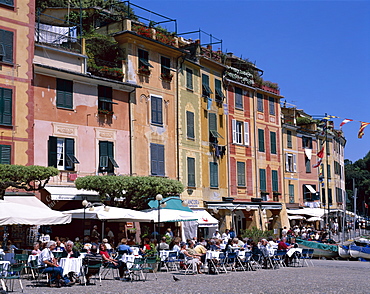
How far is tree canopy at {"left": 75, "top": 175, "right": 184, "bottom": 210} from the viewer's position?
24.7 meters

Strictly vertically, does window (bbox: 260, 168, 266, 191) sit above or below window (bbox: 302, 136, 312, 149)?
below

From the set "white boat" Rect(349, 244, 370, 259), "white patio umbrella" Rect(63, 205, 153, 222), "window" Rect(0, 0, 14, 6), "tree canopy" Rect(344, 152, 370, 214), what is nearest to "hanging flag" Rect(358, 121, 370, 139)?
"white boat" Rect(349, 244, 370, 259)

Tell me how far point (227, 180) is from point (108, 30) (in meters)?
12.5

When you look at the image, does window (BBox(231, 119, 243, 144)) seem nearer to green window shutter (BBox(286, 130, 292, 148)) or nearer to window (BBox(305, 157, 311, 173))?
green window shutter (BBox(286, 130, 292, 148))

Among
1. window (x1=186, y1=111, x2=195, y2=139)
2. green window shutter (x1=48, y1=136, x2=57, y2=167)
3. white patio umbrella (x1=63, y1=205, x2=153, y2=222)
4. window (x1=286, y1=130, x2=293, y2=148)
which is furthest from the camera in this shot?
window (x1=286, y1=130, x2=293, y2=148)

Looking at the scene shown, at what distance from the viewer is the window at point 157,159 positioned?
101 ft

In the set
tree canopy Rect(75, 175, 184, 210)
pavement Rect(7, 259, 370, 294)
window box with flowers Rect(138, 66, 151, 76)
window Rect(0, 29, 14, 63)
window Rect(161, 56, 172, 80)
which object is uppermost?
window Rect(161, 56, 172, 80)

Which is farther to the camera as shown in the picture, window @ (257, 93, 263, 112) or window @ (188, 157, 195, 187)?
window @ (257, 93, 263, 112)

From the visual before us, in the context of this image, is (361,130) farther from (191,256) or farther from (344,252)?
(191,256)

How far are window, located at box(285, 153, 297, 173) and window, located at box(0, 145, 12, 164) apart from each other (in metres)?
28.4

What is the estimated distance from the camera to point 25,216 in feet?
56.4

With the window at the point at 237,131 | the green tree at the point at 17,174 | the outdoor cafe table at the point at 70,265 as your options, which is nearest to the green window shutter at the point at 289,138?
the window at the point at 237,131

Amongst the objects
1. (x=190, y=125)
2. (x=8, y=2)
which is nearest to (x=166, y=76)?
(x=190, y=125)

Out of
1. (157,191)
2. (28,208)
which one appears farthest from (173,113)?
(28,208)
